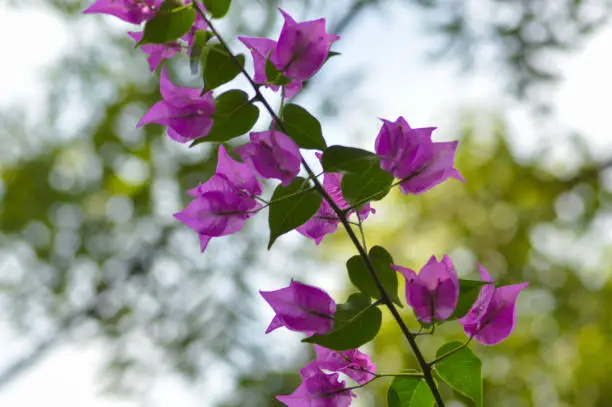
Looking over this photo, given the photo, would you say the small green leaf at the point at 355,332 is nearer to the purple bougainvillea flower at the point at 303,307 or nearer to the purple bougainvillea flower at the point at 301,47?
the purple bougainvillea flower at the point at 303,307

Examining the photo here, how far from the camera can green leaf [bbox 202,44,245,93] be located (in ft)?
1.35

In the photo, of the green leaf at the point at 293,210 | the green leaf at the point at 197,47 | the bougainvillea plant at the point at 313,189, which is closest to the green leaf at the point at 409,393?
the bougainvillea plant at the point at 313,189

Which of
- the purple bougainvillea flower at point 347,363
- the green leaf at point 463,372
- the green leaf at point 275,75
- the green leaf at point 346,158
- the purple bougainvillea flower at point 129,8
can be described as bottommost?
the purple bougainvillea flower at point 347,363

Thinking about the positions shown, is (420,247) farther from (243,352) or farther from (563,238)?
(243,352)

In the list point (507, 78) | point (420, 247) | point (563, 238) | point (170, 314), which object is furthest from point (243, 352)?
point (563, 238)

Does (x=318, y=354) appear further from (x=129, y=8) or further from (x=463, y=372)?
(x=129, y=8)

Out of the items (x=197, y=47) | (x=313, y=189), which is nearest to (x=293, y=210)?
(x=313, y=189)

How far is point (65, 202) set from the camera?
2.40m

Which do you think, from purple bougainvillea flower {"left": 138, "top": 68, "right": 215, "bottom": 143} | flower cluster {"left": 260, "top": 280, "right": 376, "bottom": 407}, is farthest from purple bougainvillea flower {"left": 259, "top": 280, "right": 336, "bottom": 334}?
purple bougainvillea flower {"left": 138, "top": 68, "right": 215, "bottom": 143}

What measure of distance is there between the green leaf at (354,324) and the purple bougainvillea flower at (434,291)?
0.02 metres

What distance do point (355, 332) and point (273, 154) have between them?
0.35 feet

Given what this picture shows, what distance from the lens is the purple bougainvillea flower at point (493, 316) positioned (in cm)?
41

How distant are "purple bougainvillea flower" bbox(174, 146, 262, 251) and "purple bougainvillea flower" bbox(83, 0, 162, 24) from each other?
0.32 ft

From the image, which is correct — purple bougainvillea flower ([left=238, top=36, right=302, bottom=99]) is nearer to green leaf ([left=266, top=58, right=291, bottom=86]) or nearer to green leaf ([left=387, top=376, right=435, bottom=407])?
green leaf ([left=266, top=58, right=291, bottom=86])
